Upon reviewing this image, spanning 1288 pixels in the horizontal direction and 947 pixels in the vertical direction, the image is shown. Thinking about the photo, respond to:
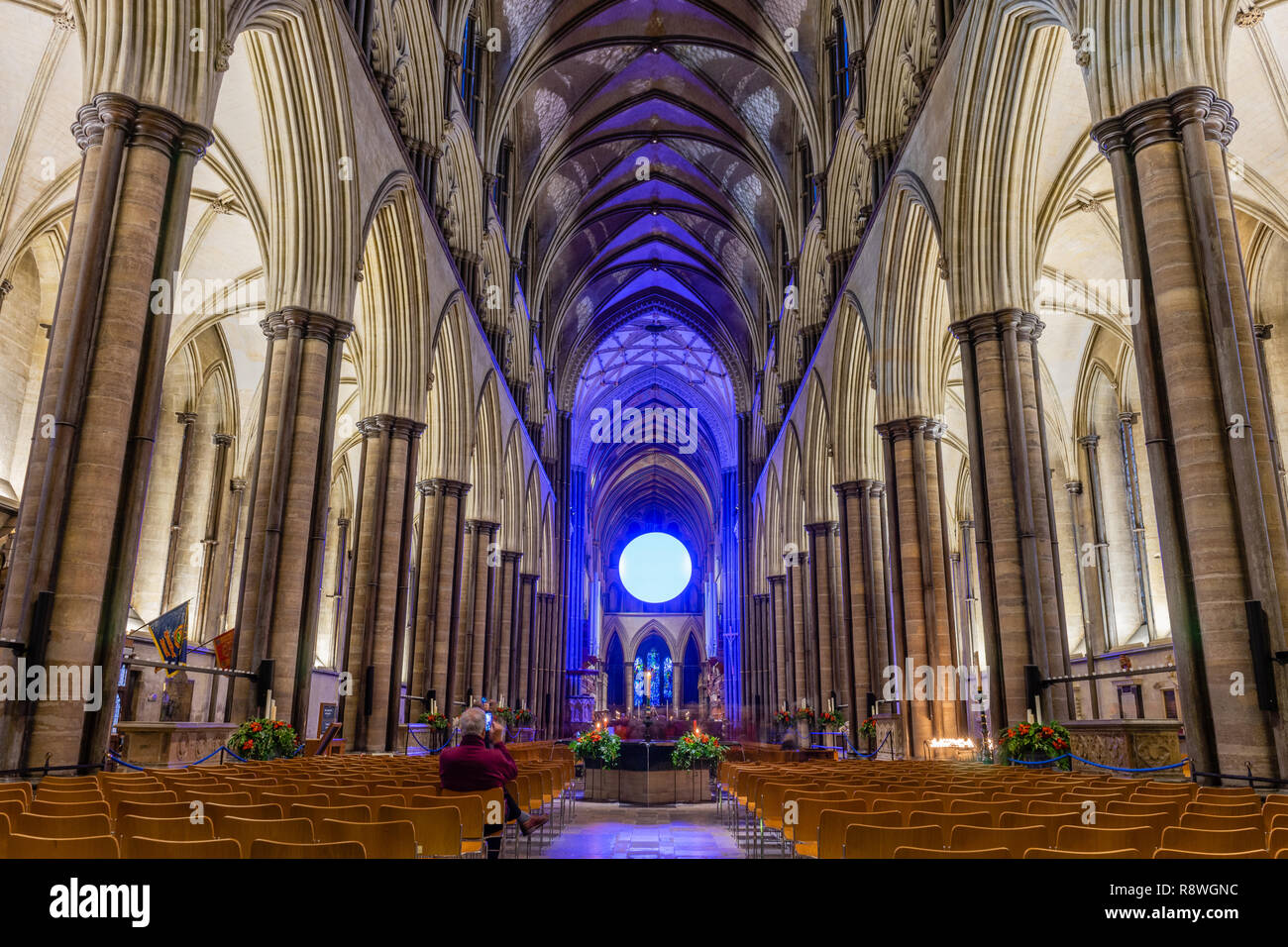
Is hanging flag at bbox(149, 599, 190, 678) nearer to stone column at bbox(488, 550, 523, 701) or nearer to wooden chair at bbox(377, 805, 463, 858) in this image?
wooden chair at bbox(377, 805, 463, 858)

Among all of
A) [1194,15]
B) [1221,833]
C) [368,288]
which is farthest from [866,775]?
[368,288]

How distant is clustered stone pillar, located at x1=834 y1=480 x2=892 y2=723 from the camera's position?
757 inches

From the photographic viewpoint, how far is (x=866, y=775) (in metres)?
7.38

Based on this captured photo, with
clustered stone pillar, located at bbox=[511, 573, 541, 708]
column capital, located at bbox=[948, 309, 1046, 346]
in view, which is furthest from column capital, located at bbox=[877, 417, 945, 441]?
clustered stone pillar, located at bbox=[511, 573, 541, 708]

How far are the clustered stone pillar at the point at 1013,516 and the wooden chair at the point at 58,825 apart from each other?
1041 centimetres

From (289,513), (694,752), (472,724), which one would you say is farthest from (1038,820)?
(289,513)

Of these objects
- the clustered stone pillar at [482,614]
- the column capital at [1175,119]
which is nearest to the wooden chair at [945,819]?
the column capital at [1175,119]

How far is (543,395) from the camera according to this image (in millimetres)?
35875

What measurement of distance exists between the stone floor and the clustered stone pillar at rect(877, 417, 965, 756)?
4794 mm

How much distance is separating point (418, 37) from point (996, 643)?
15.0 metres

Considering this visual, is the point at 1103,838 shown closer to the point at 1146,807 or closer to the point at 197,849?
the point at 1146,807

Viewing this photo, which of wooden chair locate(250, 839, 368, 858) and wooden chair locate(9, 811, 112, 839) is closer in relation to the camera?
wooden chair locate(250, 839, 368, 858)

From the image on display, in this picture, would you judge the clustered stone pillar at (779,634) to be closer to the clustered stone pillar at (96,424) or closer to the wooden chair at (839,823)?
the clustered stone pillar at (96,424)
